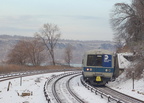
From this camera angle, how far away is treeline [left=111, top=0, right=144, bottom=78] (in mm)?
31569

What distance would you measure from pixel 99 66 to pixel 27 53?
Result: 5396 cm

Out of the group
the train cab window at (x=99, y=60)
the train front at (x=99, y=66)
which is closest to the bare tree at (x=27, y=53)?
the train front at (x=99, y=66)

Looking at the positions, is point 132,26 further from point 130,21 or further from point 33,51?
point 33,51

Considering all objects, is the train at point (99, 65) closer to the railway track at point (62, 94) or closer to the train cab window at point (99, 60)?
the train cab window at point (99, 60)

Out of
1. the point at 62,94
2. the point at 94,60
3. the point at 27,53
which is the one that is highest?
the point at 27,53

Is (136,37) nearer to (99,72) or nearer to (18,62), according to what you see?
(99,72)

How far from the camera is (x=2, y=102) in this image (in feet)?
56.2

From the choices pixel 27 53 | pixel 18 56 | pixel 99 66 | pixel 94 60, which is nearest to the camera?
pixel 99 66

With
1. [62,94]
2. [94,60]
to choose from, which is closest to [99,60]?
[94,60]

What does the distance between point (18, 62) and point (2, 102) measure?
186ft

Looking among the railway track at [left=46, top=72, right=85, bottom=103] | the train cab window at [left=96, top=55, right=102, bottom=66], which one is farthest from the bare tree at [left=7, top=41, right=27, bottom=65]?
the train cab window at [left=96, top=55, right=102, bottom=66]

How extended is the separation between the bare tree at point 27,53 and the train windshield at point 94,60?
167ft

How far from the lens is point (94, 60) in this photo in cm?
2406

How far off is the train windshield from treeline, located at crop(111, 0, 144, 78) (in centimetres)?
479
